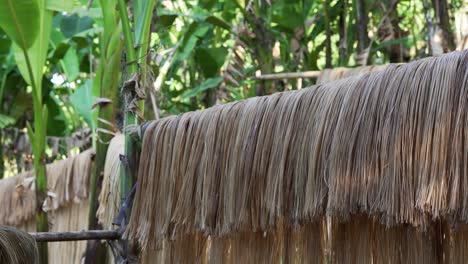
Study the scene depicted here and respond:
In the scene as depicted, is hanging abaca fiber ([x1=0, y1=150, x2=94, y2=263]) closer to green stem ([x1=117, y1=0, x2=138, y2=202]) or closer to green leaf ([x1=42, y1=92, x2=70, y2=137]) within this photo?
green stem ([x1=117, y1=0, x2=138, y2=202])

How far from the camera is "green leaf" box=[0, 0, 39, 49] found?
2496 millimetres

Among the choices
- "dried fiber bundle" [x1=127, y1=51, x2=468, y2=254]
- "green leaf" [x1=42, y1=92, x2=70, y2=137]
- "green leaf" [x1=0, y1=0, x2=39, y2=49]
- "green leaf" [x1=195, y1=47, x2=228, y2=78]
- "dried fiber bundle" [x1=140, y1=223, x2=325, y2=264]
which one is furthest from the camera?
"green leaf" [x1=42, y1=92, x2=70, y2=137]

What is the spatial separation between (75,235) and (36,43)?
3.09 ft

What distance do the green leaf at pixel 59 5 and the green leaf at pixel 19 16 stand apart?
0.12 m

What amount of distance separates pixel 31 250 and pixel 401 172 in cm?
78

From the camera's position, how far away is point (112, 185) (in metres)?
2.34

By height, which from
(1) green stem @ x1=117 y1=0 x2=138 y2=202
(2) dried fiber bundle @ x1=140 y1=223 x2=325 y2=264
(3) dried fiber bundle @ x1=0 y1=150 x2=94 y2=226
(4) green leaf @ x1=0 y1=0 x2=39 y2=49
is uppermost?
(4) green leaf @ x1=0 y1=0 x2=39 y2=49

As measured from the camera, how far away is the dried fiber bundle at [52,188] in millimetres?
3002

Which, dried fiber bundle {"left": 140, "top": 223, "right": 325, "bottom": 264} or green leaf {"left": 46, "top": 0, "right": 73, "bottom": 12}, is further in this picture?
green leaf {"left": 46, "top": 0, "right": 73, "bottom": 12}

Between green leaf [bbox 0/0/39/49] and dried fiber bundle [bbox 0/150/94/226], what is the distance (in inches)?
23.5

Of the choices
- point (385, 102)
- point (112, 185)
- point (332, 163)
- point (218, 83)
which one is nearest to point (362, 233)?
point (332, 163)

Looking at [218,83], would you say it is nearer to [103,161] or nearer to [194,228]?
[103,161]

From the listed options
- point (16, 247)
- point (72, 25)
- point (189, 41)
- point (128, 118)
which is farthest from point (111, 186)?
point (72, 25)

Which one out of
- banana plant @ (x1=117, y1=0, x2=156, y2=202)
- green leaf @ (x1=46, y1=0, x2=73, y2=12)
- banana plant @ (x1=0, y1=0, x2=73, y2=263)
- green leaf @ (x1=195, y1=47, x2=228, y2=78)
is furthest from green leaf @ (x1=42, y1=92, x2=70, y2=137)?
banana plant @ (x1=117, y1=0, x2=156, y2=202)
